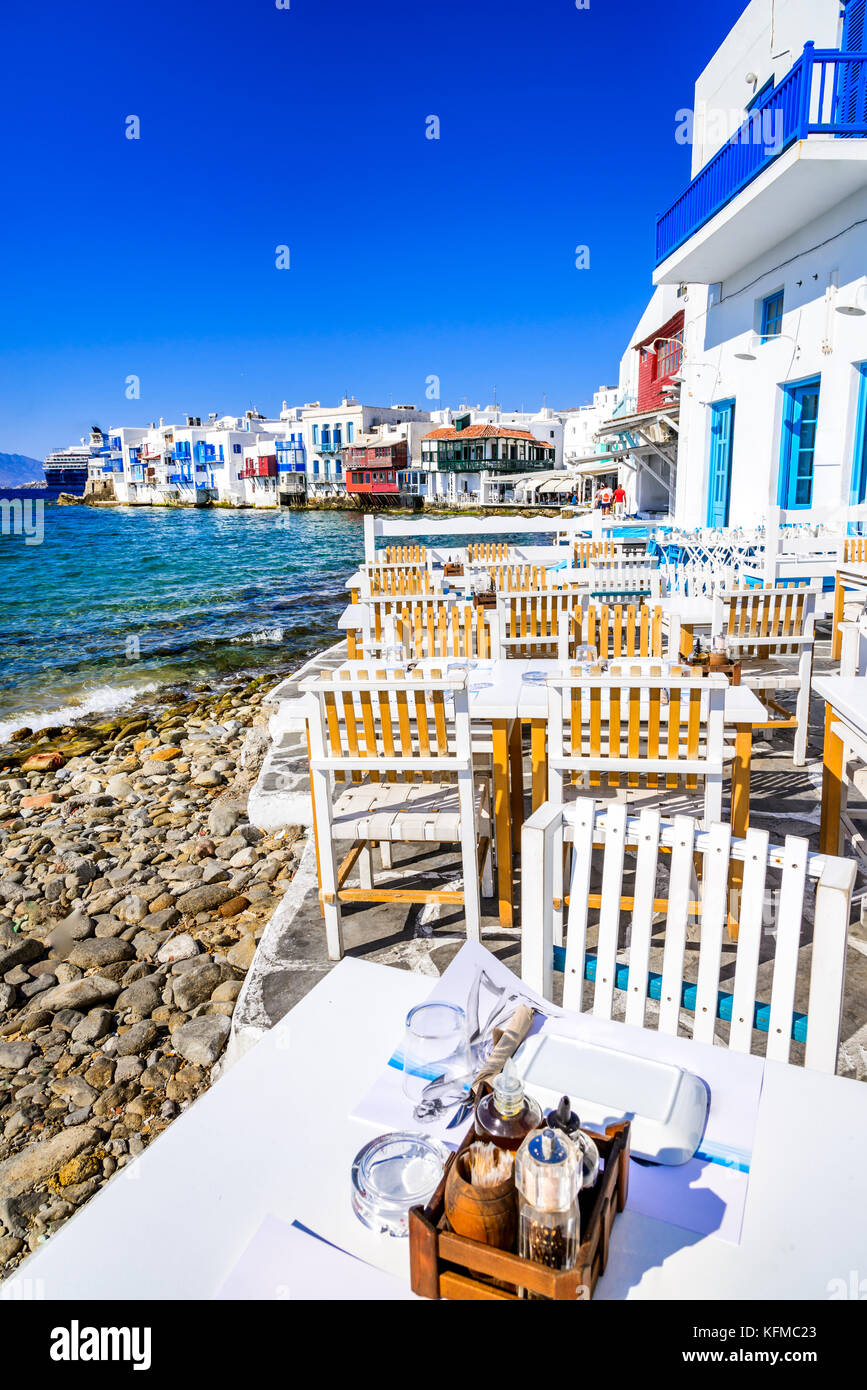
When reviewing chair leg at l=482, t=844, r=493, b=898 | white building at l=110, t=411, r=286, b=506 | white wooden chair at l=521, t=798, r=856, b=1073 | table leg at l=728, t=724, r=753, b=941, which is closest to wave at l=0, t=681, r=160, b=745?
chair leg at l=482, t=844, r=493, b=898

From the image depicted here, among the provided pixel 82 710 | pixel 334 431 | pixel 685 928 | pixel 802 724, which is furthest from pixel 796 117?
pixel 334 431

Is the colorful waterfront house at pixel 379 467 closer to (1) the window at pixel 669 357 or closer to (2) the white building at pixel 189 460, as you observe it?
(2) the white building at pixel 189 460

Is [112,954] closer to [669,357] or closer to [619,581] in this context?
[619,581]

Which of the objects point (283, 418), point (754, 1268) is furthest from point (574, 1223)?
point (283, 418)

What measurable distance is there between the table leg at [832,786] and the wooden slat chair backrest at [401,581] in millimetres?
5117

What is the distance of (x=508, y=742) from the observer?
3.20 meters

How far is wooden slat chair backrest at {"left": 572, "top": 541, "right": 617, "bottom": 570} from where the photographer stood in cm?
912

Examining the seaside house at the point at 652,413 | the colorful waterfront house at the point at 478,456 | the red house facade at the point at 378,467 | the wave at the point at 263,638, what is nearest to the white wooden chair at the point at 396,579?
the wave at the point at 263,638

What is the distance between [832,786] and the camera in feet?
9.82

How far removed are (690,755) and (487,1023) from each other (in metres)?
1.69

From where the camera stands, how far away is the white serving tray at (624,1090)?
1.16 m

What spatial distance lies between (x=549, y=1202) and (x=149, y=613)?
20.8 meters

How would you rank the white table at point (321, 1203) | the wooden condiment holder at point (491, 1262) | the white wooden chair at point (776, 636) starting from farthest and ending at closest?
1. the white wooden chair at point (776, 636)
2. the white table at point (321, 1203)
3. the wooden condiment holder at point (491, 1262)

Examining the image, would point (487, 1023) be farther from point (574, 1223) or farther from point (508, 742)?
point (508, 742)
